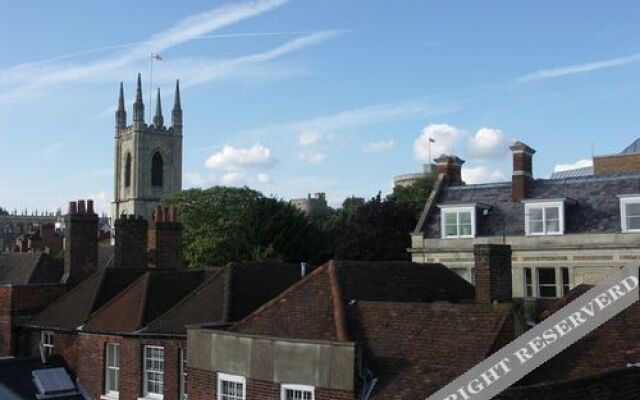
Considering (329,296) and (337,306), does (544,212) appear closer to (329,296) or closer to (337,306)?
(329,296)

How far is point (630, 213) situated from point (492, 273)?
22.4m

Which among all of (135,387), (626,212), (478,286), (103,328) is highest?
(626,212)

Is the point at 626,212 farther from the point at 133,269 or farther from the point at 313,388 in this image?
the point at 313,388

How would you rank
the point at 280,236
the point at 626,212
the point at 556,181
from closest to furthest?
the point at 626,212 < the point at 556,181 < the point at 280,236

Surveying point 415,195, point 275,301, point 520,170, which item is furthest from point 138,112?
point 275,301


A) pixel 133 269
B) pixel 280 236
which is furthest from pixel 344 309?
pixel 280 236

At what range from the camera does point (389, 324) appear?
16578mm

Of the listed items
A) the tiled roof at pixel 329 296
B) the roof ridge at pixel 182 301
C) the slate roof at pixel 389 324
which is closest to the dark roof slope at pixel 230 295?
the roof ridge at pixel 182 301

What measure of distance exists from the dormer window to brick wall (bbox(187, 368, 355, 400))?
27.7m

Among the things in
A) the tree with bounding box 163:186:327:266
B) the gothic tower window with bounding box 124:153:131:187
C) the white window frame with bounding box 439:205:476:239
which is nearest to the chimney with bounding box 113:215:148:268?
the white window frame with bounding box 439:205:476:239

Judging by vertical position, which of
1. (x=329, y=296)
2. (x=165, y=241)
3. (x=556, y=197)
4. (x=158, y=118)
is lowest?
(x=329, y=296)

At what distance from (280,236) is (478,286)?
42.0m

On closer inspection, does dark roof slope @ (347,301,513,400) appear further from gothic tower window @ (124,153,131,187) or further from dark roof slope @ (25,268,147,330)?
gothic tower window @ (124,153,131,187)

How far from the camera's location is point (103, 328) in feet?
75.8
